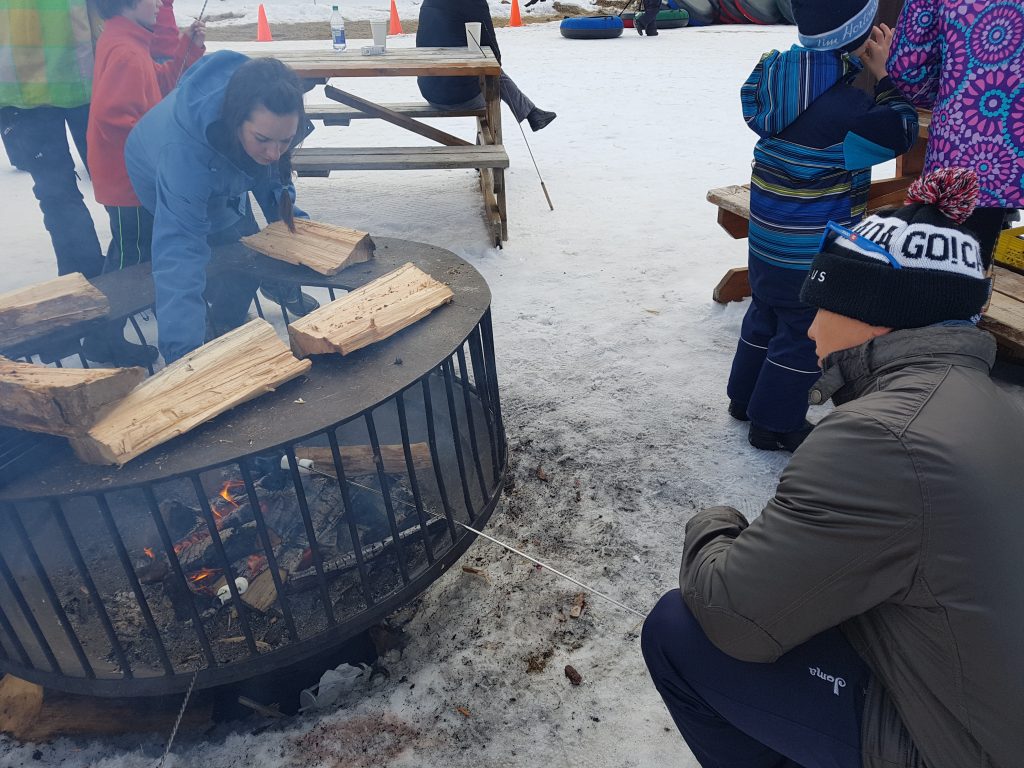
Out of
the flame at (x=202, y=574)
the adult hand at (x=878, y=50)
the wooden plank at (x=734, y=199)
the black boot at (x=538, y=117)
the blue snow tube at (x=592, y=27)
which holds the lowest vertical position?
the flame at (x=202, y=574)

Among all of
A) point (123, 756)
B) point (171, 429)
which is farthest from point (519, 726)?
point (171, 429)

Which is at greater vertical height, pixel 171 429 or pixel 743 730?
pixel 171 429

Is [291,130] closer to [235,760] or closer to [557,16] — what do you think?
[235,760]

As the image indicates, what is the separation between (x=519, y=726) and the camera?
88.9 inches

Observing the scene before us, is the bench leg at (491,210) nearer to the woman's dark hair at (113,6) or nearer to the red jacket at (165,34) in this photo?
the red jacket at (165,34)

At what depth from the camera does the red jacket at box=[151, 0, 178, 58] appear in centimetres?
446

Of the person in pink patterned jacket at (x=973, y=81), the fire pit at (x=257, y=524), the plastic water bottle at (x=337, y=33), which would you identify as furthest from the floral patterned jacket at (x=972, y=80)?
the plastic water bottle at (x=337, y=33)

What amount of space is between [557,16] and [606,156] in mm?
13344

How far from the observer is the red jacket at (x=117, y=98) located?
3.78 m

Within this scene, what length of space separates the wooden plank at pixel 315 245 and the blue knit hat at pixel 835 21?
1.91 meters

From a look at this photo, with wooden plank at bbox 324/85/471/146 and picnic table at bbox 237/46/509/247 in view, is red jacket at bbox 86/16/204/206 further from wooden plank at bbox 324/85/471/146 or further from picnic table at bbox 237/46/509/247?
wooden plank at bbox 324/85/471/146

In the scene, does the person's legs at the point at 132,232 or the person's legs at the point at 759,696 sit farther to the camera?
the person's legs at the point at 132,232

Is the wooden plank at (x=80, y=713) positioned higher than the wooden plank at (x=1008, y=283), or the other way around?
the wooden plank at (x=1008, y=283)

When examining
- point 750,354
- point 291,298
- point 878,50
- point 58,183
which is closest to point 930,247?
point 878,50
